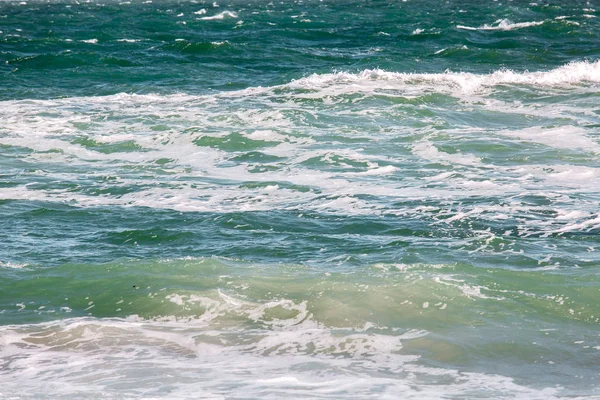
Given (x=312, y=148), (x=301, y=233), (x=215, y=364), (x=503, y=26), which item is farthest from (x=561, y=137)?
(x=503, y=26)

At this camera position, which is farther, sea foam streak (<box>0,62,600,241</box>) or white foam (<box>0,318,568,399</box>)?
sea foam streak (<box>0,62,600,241</box>)

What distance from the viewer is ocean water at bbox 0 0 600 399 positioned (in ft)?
21.7

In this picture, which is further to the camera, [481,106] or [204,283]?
[481,106]

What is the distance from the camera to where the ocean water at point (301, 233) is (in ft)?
21.7

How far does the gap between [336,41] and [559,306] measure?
23384 mm

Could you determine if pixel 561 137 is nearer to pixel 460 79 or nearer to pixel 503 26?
pixel 460 79

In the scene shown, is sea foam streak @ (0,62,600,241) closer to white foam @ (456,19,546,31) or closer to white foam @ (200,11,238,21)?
white foam @ (456,19,546,31)

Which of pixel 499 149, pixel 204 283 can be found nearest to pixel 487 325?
pixel 204 283

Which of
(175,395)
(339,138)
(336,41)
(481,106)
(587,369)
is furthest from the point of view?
(336,41)

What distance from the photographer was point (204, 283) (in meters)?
8.46

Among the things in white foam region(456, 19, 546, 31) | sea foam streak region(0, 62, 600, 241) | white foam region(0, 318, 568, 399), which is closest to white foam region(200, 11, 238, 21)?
white foam region(456, 19, 546, 31)

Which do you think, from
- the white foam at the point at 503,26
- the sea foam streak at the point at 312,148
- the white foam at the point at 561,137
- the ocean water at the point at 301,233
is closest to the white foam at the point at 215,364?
the ocean water at the point at 301,233

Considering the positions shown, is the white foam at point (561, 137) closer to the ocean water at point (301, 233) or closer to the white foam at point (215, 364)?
the ocean water at point (301, 233)

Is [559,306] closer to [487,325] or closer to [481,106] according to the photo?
[487,325]
